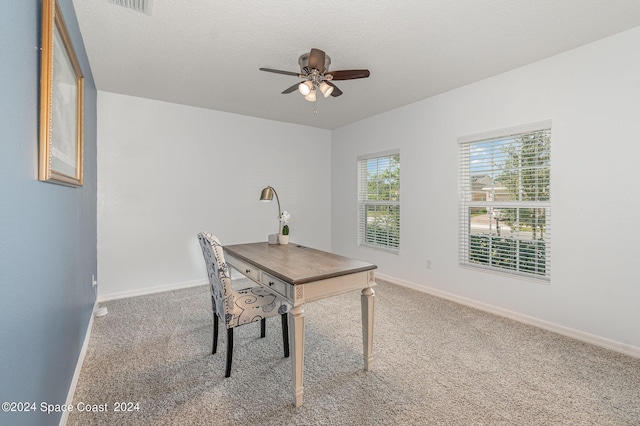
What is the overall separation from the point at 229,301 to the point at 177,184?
2.68 m

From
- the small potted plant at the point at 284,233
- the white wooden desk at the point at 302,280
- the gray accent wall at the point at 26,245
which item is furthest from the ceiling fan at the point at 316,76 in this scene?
the gray accent wall at the point at 26,245

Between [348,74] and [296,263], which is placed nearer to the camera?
[296,263]

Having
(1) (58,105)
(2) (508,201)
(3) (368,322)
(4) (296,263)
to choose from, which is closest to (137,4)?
(1) (58,105)

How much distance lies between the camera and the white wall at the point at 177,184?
12.0 ft

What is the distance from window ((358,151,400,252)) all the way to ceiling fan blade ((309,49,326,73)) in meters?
2.31

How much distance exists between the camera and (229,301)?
6.47ft

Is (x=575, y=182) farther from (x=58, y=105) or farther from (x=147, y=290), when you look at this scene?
(x=147, y=290)

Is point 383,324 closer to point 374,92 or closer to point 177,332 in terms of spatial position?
point 177,332

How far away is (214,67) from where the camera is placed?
2.96 meters

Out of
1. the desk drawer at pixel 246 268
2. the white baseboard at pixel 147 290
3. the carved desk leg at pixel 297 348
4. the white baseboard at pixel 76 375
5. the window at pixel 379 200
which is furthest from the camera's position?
the window at pixel 379 200

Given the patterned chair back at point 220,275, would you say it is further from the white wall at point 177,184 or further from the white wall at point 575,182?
the white wall at point 575,182

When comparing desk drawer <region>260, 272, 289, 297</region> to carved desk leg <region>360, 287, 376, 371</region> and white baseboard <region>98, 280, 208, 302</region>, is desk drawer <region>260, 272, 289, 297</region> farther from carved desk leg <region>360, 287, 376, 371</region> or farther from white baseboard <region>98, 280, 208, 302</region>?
white baseboard <region>98, 280, 208, 302</region>

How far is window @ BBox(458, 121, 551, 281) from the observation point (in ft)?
9.50

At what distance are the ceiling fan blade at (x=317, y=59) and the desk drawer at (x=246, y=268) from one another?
63.3 inches
